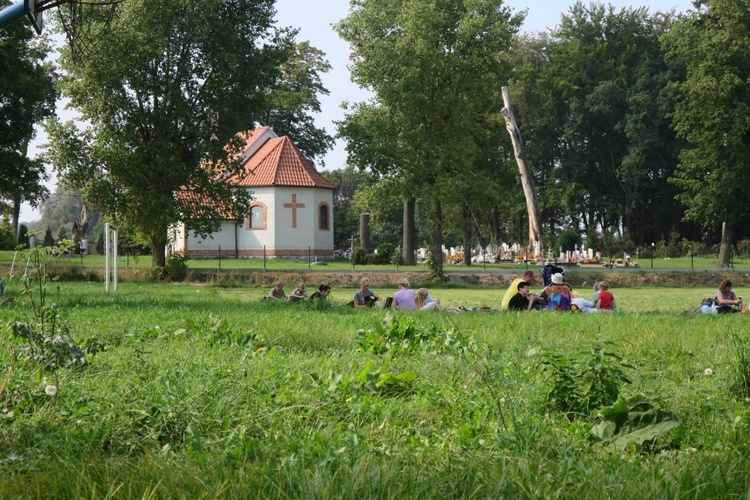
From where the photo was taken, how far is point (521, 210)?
2525 inches

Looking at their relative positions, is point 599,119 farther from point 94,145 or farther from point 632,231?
point 94,145

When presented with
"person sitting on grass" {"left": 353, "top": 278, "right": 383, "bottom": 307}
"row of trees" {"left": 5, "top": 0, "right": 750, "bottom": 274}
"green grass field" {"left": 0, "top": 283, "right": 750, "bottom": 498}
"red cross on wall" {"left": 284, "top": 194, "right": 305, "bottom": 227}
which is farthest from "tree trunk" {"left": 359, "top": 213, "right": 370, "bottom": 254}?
"green grass field" {"left": 0, "top": 283, "right": 750, "bottom": 498}

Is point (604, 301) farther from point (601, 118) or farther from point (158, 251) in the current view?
point (601, 118)

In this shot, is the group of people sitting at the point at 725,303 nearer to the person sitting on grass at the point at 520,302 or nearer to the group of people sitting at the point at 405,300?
the person sitting on grass at the point at 520,302

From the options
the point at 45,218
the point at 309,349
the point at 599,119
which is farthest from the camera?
the point at 45,218

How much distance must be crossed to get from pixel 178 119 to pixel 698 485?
114 ft

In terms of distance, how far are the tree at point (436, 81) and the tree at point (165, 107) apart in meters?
4.76

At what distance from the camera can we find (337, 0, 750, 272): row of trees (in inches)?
1508

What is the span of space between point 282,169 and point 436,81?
2189cm

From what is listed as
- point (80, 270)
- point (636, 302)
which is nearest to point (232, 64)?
point (80, 270)

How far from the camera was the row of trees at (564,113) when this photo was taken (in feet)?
126

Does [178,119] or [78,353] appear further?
→ [178,119]

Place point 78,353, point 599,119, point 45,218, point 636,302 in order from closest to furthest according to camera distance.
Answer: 1. point 78,353
2. point 636,302
3. point 599,119
4. point 45,218

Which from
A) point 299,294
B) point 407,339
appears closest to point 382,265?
point 299,294
